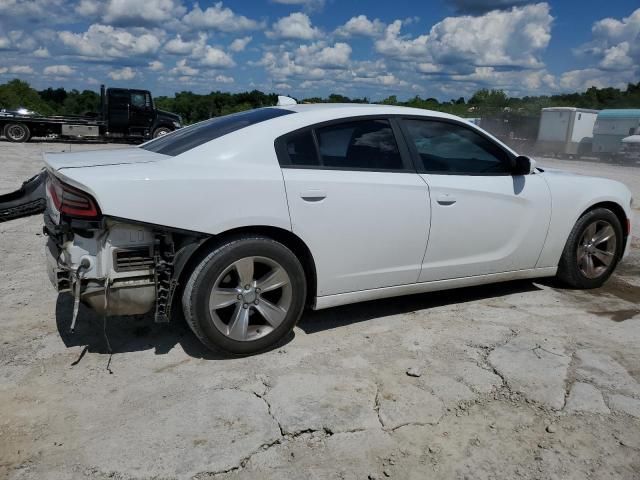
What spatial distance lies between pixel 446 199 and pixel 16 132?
22.0 meters

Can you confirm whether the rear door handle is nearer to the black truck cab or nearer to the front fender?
the front fender

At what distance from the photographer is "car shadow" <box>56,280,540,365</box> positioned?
3.50 meters

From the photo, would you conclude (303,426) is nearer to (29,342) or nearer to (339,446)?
(339,446)

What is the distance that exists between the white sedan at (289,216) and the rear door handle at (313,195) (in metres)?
0.01

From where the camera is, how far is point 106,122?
21.7 meters

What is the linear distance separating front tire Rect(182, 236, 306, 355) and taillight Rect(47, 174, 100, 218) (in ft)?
2.18

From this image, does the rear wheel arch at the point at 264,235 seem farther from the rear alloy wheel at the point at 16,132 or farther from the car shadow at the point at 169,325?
the rear alloy wheel at the point at 16,132

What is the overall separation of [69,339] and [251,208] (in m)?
1.58

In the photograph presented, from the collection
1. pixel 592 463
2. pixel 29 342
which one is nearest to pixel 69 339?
pixel 29 342

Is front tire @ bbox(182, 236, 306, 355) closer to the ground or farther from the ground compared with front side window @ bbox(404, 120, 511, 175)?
closer to the ground

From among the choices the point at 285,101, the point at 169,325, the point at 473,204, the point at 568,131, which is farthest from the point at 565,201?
the point at 568,131

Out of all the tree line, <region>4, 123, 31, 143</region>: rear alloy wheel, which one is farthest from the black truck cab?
the tree line

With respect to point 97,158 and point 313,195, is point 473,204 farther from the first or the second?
point 97,158

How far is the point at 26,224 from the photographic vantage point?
6.62 meters
